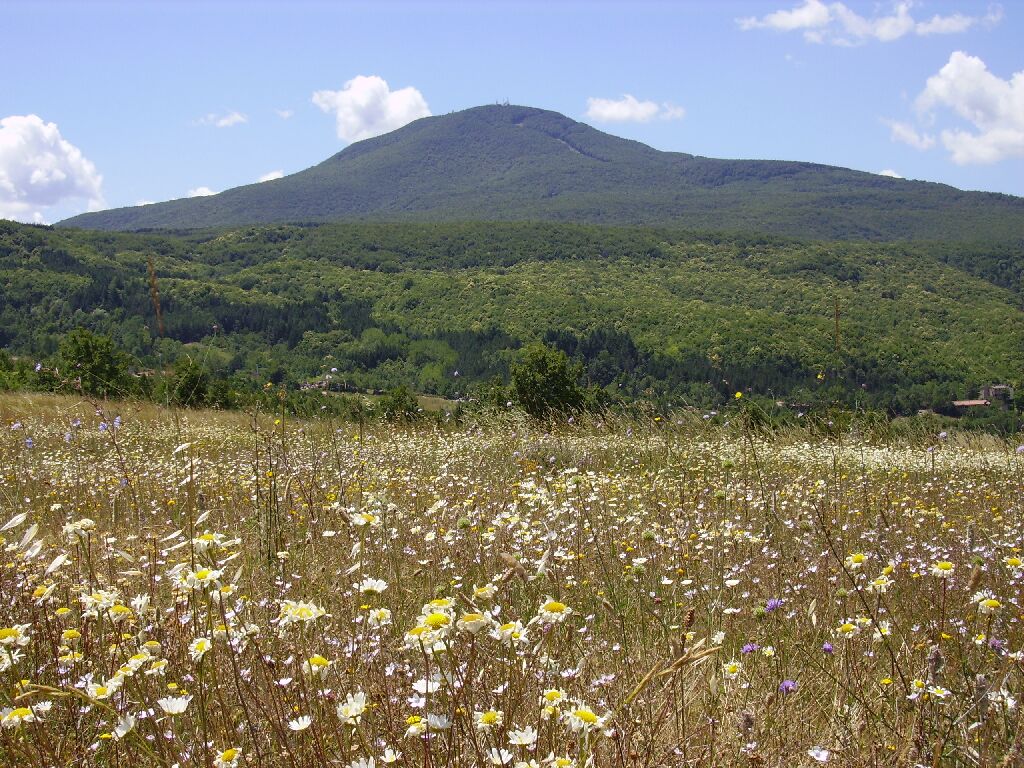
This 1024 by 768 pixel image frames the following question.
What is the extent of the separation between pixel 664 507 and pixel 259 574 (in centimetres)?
258

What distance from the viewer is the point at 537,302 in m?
126

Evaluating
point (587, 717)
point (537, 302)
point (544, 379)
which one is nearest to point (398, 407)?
point (544, 379)

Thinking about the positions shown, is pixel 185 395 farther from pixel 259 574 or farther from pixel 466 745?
pixel 466 745

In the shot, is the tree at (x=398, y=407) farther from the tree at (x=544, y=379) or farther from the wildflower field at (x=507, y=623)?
the wildflower field at (x=507, y=623)

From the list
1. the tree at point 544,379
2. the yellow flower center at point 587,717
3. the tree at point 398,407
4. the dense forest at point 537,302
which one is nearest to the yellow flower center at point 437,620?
the yellow flower center at point 587,717

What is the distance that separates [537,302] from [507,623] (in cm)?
12445

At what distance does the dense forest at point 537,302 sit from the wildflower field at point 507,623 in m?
44.5

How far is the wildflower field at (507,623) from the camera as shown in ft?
6.54

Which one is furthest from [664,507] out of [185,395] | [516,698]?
[185,395]

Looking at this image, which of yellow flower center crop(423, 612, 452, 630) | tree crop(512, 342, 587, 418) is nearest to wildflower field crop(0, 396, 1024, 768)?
yellow flower center crop(423, 612, 452, 630)

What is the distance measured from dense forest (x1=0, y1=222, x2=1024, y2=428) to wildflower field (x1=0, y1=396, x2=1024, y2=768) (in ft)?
146

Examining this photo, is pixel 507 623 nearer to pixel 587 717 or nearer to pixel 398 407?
pixel 587 717

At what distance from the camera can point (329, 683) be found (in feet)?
8.63

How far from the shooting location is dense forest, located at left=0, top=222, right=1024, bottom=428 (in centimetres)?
8569
